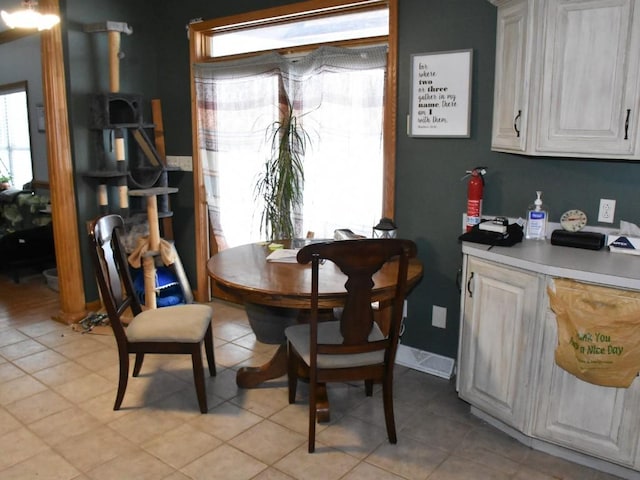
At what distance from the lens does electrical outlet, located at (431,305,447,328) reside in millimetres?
3189

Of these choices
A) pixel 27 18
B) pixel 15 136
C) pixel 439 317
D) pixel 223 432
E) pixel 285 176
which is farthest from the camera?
pixel 15 136

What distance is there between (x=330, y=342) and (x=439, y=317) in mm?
969

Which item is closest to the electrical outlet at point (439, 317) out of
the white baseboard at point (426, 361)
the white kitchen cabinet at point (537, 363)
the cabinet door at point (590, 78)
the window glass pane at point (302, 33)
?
the white baseboard at point (426, 361)

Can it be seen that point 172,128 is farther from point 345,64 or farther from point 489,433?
point 489,433

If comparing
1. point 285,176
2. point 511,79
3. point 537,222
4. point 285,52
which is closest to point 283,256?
point 285,176

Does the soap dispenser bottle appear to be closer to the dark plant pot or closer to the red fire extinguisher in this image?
the red fire extinguisher

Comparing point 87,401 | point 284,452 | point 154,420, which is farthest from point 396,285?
point 87,401

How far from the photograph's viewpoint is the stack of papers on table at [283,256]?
2.86 meters

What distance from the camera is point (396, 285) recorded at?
2.36m

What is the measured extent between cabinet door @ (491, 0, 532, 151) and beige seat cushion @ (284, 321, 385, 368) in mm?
1126

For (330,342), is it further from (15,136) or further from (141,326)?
(15,136)

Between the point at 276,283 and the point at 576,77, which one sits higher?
the point at 576,77

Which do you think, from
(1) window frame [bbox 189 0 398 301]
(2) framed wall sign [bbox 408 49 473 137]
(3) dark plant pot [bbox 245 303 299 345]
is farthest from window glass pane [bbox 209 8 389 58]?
(3) dark plant pot [bbox 245 303 299 345]

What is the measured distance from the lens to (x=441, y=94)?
2.97 metres
